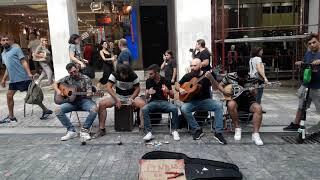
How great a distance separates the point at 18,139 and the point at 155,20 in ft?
30.2

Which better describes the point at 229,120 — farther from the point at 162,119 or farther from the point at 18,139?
the point at 18,139

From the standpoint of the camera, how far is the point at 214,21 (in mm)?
11664

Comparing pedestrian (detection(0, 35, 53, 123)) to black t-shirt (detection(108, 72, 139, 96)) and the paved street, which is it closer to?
the paved street

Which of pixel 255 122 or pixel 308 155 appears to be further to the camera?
pixel 255 122

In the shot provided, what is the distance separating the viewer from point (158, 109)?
6.63m

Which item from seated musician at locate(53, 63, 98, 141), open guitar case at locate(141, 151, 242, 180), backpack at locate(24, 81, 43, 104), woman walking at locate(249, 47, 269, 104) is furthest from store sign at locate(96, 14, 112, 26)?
open guitar case at locate(141, 151, 242, 180)

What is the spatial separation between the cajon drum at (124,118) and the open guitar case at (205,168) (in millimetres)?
1918

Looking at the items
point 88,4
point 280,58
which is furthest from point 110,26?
point 280,58

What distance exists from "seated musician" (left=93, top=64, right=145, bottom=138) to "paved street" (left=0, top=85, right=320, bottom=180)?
1.43ft

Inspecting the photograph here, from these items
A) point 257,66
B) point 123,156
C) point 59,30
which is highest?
point 59,30

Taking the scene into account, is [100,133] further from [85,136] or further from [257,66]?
[257,66]

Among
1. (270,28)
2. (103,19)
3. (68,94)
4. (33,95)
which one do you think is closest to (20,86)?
A: (33,95)

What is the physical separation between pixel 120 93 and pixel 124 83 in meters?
0.22

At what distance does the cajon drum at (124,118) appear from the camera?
22.7 feet
